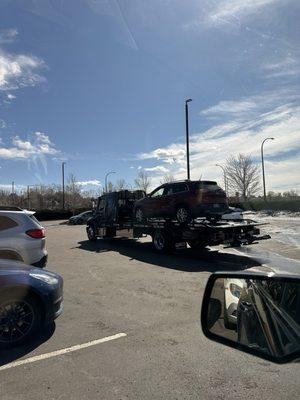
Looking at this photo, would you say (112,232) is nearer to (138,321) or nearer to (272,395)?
(138,321)

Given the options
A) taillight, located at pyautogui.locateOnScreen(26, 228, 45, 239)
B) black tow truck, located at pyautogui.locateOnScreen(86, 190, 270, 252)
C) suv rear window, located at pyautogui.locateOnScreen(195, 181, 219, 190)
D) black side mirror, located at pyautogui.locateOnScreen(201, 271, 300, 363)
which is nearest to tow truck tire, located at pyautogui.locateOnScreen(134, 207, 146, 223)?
black tow truck, located at pyautogui.locateOnScreen(86, 190, 270, 252)

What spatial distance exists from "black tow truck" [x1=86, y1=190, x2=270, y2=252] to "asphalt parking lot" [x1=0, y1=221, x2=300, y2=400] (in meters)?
4.44

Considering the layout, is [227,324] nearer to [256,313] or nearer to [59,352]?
[256,313]

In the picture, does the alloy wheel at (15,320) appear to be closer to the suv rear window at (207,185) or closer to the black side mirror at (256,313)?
the black side mirror at (256,313)

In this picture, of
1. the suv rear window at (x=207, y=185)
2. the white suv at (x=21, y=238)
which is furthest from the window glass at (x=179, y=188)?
the white suv at (x=21, y=238)

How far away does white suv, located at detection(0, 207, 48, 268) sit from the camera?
30.3 ft

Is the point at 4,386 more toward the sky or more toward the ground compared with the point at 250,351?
more toward the ground

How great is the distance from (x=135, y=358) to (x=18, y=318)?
1.66 m

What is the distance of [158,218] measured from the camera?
51.4ft

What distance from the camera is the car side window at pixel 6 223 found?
9298 mm

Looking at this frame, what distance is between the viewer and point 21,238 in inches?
370

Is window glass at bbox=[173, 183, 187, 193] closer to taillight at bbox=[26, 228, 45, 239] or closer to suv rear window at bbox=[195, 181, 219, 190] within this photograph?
suv rear window at bbox=[195, 181, 219, 190]

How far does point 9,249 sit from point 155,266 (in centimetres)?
421

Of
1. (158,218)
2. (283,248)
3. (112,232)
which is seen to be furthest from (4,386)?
(112,232)
